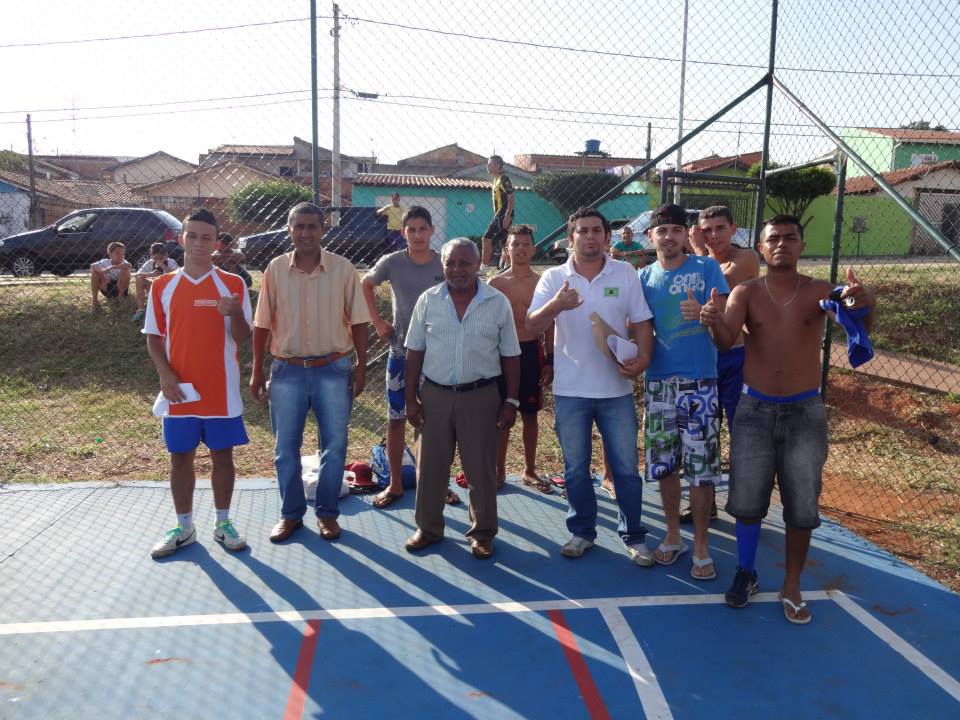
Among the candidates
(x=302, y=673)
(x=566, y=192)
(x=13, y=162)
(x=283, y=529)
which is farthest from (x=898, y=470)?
(x=13, y=162)

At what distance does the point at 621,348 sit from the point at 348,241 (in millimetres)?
6626

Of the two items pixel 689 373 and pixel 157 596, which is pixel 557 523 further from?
pixel 157 596

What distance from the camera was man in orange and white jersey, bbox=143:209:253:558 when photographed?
4090 mm

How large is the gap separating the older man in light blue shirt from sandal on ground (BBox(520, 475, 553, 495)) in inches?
48.8

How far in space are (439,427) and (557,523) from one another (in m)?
1.24

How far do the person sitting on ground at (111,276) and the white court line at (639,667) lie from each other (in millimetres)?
9919

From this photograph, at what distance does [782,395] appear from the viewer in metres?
3.57

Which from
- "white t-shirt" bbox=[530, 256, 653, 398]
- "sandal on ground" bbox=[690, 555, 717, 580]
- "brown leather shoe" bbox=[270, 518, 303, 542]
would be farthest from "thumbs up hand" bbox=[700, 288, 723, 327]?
"brown leather shoe" bbox=[270, 518, 303, 542]

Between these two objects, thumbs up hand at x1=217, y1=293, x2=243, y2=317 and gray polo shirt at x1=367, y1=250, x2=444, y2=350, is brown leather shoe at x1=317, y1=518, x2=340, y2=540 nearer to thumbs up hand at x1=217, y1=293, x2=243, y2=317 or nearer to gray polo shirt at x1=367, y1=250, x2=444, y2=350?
gray polo shirt at x1=367, y1=250, x2=444, y2=350

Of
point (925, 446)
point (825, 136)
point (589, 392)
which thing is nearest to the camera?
point (589, 392)

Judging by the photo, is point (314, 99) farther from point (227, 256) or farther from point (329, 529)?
point (227, 256)

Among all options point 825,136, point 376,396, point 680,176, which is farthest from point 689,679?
point 376,396

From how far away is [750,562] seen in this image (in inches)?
150

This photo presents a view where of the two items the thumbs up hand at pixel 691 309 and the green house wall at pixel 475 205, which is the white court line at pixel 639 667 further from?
the green house wall at pixel 475 205
